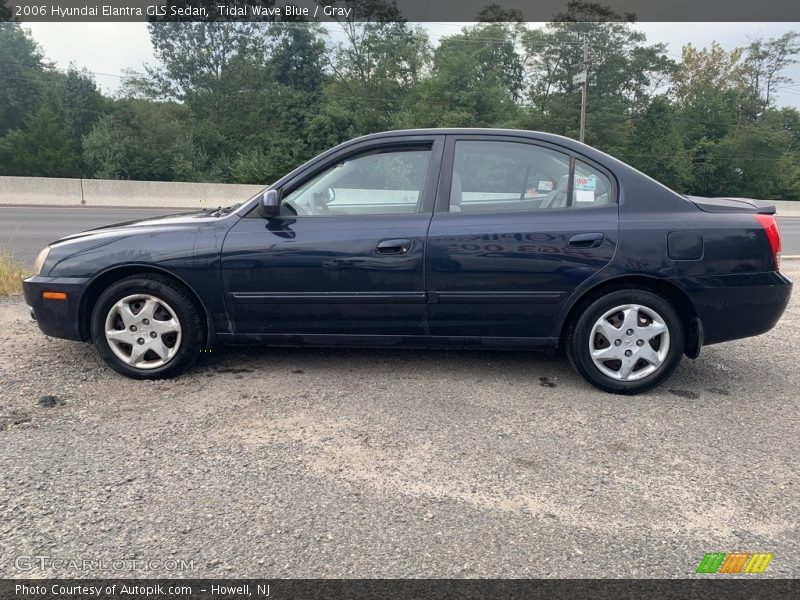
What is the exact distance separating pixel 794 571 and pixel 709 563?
0.90ft

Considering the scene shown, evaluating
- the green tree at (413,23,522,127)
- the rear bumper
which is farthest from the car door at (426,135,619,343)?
the green tree at (413,23,522,127)

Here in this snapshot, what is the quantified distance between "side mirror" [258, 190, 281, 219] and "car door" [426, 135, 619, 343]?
987 millimetres

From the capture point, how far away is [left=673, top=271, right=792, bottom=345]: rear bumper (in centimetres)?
360

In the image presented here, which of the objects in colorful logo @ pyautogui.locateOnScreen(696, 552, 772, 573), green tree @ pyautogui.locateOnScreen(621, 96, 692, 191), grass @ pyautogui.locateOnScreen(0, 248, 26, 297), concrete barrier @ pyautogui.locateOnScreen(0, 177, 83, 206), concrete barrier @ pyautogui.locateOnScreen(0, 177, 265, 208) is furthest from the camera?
green tree @ pyautogui.locateOnScreen(621, 96, 692, 191)

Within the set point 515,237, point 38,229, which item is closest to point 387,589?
point 515,237

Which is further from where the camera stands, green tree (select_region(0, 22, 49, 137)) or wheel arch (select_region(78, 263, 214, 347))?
green tree (select_region(0, 22, 49, 137))

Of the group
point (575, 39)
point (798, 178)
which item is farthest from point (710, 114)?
point (575, 39)

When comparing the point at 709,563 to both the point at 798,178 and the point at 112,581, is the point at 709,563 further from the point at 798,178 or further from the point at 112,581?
the point at 798,178

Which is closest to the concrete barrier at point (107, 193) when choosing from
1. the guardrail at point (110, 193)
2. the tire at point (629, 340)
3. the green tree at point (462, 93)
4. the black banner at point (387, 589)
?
the guardrail at point (110, 193)

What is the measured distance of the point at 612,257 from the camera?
11.7 feet

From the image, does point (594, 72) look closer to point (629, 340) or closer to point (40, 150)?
point (40, 150)

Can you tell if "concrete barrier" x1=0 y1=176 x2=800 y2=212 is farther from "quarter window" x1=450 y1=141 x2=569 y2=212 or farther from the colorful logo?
the colorful logo

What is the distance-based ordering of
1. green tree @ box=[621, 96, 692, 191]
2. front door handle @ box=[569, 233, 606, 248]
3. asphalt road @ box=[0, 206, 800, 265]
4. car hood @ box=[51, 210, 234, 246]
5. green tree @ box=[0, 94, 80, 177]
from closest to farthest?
front door handle @ box=[569, 233, 606, 248]
car hood @ box=[51, 210, 234, 246]
asphalt road @ box=[0, 206, 800, 265]
green tree @ box=[0, 94, 80, 177]
green tree @ box=[621, 96, 692, 191]

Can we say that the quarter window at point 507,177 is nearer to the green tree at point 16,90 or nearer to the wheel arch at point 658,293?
the wheel arch at point 658,293
